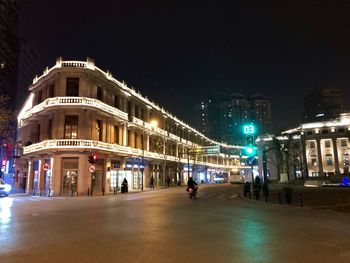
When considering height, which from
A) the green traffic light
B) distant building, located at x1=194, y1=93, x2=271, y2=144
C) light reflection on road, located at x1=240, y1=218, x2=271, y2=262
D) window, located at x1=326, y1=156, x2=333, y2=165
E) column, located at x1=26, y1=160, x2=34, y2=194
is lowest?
light reflection on road, located at x1=240, y1=218, x2=271, y2=262

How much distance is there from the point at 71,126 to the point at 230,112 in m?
123

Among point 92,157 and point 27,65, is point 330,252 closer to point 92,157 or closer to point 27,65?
point 92,157

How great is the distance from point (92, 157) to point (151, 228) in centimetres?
1947

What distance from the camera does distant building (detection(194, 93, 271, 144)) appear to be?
496ft

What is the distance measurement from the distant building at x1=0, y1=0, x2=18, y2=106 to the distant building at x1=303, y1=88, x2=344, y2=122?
366 feet

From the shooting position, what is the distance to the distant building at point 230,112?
15125 cm

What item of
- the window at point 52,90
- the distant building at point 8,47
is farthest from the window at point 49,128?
the distant building at point 8,47

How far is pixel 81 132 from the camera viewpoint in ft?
119

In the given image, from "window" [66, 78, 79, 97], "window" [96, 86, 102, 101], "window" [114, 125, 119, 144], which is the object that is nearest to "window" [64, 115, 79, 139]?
"window" [66, 78, 79, 97]

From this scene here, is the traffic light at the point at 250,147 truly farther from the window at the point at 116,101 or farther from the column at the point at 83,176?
the window at the point at 116,101

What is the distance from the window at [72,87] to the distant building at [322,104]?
382 feet

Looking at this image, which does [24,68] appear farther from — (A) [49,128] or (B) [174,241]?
(B) [174,241]

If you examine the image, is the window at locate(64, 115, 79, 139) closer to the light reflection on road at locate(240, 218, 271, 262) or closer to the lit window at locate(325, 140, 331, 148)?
the light reflection on road at locate(240, 218, 271, 262)

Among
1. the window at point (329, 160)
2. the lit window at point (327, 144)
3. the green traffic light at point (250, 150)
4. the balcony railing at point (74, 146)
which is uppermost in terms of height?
the lit window at point (327, 144)
